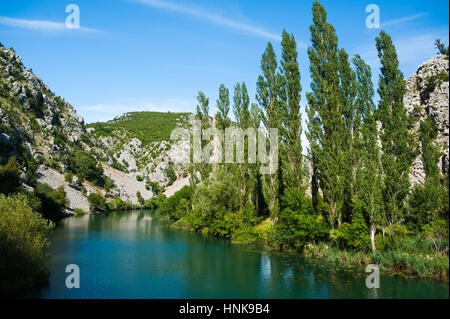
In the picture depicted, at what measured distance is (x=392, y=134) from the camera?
25.1 meters

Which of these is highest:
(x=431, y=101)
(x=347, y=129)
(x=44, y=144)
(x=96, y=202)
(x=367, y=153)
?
(x=44, y=144)

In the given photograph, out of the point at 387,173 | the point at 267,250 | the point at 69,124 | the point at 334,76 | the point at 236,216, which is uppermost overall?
the point at 69,124

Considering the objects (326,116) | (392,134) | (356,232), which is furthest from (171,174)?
(392,134)

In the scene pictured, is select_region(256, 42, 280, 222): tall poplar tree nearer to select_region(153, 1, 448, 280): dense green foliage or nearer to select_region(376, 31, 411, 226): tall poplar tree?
select_region(153, 1, 448, 280): dense green foliage

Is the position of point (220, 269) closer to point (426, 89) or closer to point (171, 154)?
point (426, 89)

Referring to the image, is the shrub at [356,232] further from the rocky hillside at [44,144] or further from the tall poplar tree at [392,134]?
the rocky hillside at [44,144]

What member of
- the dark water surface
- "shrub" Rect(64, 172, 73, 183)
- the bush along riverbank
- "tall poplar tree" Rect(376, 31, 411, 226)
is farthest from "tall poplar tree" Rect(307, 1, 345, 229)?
"shrub" Rect(64, 172, 73, 183)

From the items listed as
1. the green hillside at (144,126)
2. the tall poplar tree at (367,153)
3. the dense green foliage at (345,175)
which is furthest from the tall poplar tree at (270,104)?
the green hillside at (144,126)

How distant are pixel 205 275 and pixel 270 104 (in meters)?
21.2

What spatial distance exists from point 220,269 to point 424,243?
47.3 feet

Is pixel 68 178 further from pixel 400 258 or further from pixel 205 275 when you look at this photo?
pixel 400 258

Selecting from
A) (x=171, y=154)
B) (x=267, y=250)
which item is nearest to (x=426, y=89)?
(x=267, y=250)

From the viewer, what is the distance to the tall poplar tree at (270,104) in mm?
33094

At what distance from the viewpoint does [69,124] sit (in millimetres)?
112000
